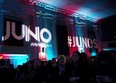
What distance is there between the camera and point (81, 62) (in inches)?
114

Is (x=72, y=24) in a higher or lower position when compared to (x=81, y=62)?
higher

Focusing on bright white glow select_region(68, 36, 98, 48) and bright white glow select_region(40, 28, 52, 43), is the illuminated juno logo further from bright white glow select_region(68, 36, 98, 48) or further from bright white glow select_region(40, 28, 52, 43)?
bright white glow select_region(68, 36, 98, 48)

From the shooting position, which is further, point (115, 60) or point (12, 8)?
point (12, 8)

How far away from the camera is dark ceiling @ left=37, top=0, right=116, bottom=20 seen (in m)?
10.0

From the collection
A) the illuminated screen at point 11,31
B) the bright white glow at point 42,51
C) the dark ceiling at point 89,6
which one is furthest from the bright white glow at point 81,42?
the illuminated screen at point 11,31

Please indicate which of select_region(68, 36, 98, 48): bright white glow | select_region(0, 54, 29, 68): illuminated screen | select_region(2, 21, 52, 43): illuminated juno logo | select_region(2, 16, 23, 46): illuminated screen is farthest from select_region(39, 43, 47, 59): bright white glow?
select_region(68, 36, 98, 48): bright white glow

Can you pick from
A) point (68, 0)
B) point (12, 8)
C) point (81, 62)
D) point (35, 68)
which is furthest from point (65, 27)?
point (81, 62)

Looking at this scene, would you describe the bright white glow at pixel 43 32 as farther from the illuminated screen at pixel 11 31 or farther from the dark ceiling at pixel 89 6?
the dark ceiling at pixel 89 6

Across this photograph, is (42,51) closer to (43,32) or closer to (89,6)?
(43,32)

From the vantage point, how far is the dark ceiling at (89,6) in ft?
32.9

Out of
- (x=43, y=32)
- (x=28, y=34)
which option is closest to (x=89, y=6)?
(x=43, y=32)

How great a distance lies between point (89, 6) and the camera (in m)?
10.9

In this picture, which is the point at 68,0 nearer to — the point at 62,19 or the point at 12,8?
the point at 62,19

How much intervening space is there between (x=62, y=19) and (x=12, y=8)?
3.45 meters
